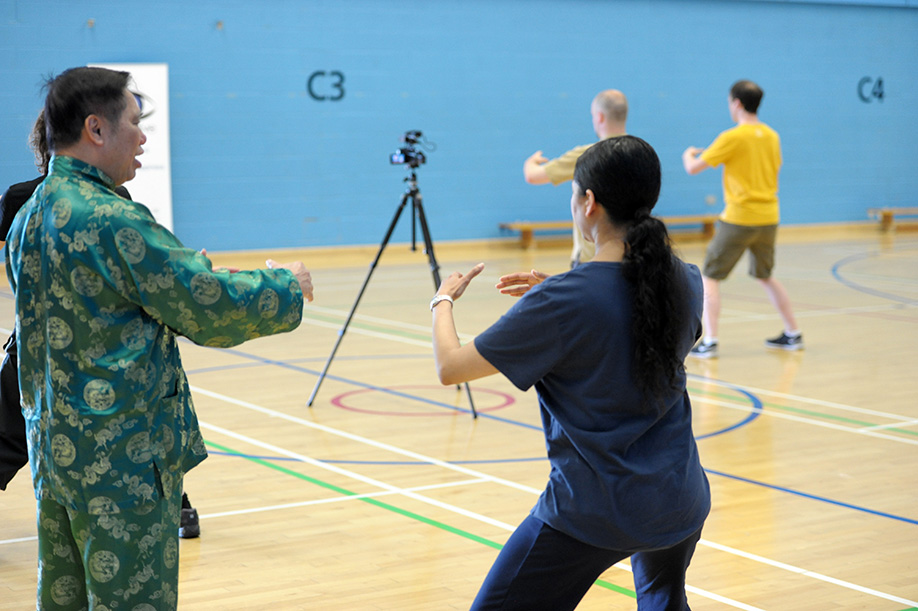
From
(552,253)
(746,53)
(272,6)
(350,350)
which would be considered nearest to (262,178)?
(272,6)

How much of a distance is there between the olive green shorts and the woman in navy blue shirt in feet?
16.9

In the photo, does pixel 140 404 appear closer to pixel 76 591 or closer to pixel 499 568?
pixel 76 591

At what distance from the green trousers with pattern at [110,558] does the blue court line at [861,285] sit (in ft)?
27.6

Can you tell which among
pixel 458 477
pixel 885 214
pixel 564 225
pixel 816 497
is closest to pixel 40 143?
pixel 458 477

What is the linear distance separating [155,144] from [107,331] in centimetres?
937

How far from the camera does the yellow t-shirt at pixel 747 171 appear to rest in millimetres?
7145

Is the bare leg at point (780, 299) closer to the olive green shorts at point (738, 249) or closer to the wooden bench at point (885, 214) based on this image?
the olive green shorts at point (738, 249)

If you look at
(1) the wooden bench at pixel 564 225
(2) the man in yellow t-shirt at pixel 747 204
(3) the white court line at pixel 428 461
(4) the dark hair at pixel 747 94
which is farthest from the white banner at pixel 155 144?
(4) the dark hair at pixel 747 94

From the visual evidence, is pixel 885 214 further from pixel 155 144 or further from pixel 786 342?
pixel 155 144

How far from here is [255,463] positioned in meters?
4.53

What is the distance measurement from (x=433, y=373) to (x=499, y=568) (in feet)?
14.3

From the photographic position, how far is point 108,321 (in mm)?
1867

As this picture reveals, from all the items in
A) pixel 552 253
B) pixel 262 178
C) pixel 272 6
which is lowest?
pixel 552 253

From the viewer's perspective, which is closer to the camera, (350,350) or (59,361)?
(59,361)
